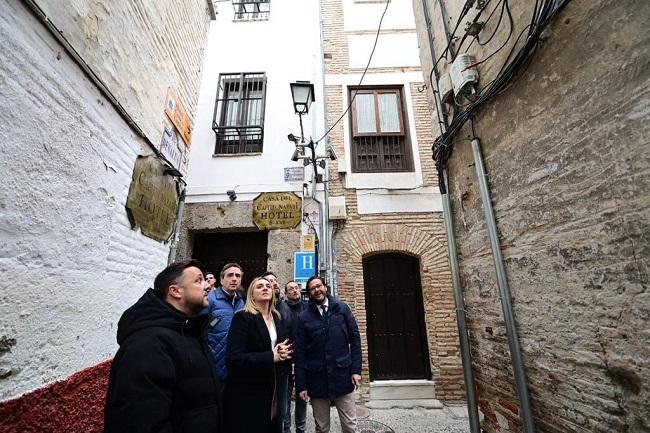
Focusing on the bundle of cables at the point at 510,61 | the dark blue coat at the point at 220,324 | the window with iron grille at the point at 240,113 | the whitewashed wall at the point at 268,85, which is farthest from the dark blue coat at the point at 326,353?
the window with iron grille at the point at 240,113

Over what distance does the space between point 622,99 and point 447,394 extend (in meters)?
4.82

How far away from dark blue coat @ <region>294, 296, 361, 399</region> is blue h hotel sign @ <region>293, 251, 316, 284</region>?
206 centimetres

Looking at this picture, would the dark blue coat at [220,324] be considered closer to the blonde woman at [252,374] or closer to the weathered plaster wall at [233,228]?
the blonde woman at [252,374]

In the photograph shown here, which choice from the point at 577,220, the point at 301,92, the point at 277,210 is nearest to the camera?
the point at 577,220

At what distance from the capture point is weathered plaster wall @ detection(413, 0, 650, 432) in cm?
146

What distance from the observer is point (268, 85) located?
662 centimetres

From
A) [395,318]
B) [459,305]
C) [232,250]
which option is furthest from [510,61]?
[232,250]

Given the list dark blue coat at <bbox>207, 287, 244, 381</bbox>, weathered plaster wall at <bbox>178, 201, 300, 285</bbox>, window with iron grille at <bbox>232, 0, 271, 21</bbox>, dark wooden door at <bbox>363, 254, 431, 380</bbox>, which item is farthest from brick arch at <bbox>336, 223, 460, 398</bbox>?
window with iron grille at <bbox>232, 0, 271, 21</bbox>

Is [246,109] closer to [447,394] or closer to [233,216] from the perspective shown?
[233,216]

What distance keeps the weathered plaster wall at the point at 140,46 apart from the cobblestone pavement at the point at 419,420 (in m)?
4.45

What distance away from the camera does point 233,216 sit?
5.64 metres

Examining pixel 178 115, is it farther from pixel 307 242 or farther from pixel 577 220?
pixel 577 220

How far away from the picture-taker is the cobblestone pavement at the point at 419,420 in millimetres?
3866

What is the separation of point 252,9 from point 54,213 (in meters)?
7.86
